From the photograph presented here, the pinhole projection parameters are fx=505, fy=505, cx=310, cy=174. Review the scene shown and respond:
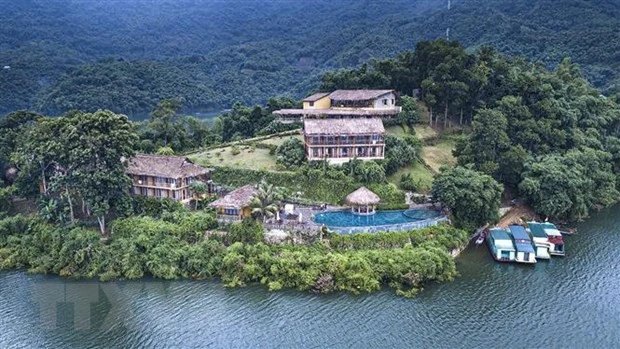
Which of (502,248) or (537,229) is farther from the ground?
(537,229)

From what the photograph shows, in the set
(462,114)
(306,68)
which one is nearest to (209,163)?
(462,114)

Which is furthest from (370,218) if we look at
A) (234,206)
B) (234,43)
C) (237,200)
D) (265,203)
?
(234,43)

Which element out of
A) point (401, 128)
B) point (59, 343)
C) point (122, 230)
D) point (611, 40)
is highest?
point (611, 40)

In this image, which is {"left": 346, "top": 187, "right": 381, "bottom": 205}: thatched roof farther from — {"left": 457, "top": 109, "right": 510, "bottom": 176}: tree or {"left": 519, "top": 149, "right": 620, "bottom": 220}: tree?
{"left": 519, "top": 149, "right": 620, "bottom": 220}: tree

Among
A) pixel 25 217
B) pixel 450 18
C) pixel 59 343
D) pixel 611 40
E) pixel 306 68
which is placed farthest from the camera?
pixel 306 68

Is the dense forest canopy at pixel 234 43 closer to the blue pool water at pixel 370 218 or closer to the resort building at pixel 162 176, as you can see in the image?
the blue pool water at pixel 370 218

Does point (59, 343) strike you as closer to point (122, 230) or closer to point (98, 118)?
point (122, 230)

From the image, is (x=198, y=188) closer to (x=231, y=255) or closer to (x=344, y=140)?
(x=231, y=255)

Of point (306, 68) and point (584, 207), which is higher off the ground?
point (306, 68)
